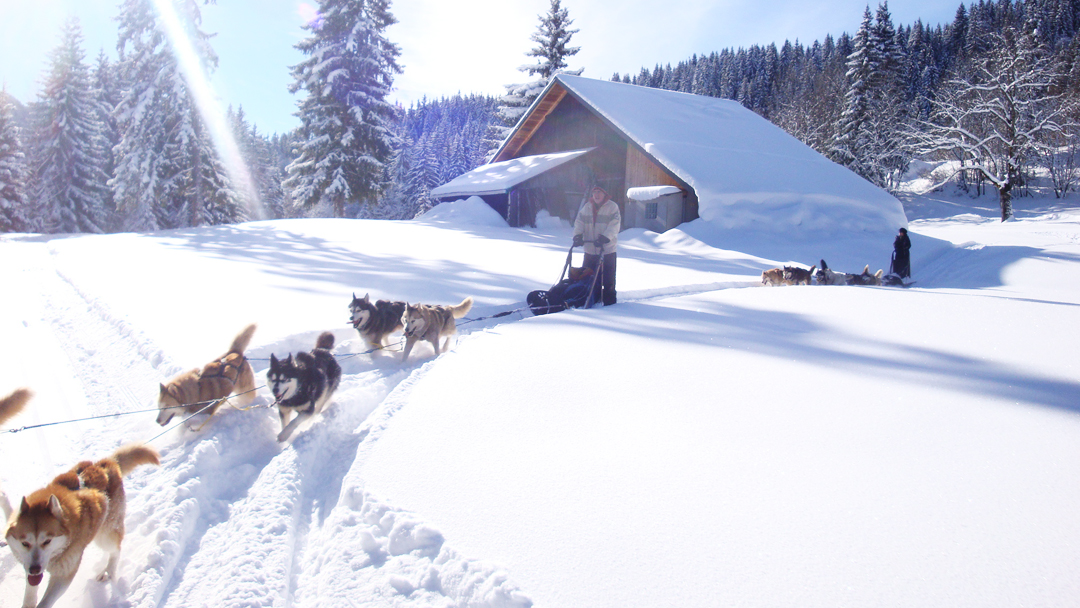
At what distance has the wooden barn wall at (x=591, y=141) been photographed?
72.1 ft

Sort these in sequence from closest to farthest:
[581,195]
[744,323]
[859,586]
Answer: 1. [859,586]
2. [744,323]
3. [581,195]

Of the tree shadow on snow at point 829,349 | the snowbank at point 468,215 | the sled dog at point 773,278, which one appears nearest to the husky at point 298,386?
the tree shadow on snow at point 829,349

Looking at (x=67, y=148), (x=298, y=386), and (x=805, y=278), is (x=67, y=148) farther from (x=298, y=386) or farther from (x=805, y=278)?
(x=805, y=278)

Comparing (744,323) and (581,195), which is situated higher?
(581,195)

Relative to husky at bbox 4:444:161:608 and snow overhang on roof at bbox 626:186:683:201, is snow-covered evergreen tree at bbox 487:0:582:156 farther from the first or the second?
husky at bbox 4:444:161:608

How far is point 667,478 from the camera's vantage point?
276 centimetres

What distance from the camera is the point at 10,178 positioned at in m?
28.2

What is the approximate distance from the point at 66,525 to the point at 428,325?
3631mm

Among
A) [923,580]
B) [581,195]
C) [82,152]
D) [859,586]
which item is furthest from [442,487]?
[82,152]

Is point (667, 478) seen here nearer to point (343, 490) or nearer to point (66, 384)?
point (343, 490)

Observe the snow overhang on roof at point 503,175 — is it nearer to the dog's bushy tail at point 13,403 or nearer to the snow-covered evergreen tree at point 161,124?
the snow-covered evergreen tree at point 161,124

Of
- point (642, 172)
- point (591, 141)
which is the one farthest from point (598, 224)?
point (591, 141)

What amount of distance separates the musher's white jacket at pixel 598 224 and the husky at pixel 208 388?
199 inches

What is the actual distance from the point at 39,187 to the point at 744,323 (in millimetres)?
40878
